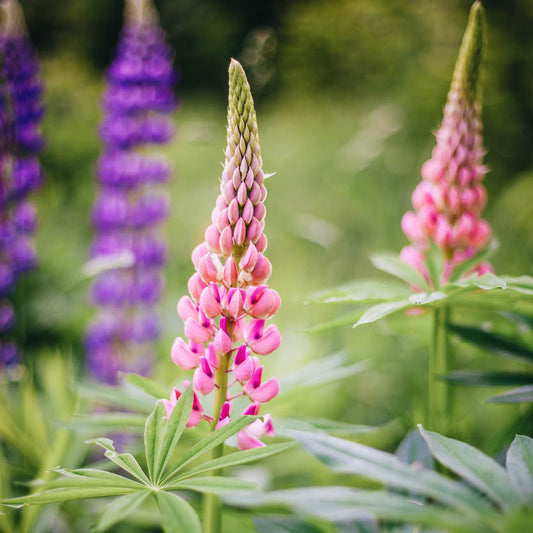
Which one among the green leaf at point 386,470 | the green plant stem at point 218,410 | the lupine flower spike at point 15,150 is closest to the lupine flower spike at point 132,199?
the lupine flower spike at point 15,150

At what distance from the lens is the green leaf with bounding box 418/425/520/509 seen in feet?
2.02

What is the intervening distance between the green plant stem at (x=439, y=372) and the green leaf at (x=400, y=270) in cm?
8

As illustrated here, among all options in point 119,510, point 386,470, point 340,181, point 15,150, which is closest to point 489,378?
point 386,470

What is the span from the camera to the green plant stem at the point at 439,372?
107 cm

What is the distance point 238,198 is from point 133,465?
0.44 metres

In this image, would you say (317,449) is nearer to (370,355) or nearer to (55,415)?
(55,415)

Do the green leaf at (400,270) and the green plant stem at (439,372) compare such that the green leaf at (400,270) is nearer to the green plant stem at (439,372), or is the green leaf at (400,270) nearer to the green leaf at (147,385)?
the green plant stem at (439,372)

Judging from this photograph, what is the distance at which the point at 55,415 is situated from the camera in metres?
1.76

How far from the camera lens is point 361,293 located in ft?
3.55

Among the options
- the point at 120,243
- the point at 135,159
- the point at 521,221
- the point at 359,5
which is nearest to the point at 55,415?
the point at 120,243

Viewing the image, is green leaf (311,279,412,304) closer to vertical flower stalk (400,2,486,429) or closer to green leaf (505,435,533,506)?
A: vertical flower stalk (400,2,486,429)

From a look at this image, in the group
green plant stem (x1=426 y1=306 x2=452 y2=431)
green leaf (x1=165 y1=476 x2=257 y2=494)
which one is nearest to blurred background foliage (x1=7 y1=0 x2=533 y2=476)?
green plant stem (x1=426 y1=306 x2=452 y2=431)

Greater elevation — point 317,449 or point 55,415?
point 317,449

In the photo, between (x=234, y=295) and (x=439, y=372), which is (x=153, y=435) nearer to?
(x=234, y=295)
